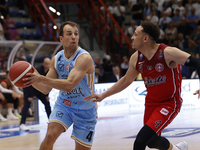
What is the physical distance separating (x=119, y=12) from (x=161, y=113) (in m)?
14.3

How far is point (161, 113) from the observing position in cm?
462

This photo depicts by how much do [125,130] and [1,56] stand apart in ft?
20.5

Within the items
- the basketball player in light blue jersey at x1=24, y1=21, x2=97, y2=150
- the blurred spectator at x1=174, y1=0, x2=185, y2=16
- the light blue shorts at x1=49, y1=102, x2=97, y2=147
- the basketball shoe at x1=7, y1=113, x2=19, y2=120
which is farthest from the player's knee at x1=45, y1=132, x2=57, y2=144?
the blurred spectator at x1=174, y1=0, x2=185, y2=16

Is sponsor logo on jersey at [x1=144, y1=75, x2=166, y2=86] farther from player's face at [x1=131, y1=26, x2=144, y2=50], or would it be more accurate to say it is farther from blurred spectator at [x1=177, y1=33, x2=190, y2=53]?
blurred spectator at [x1=177, y1=33, x2=190, y2=53]

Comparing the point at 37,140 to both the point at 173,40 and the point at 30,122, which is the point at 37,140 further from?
the point at 173,40

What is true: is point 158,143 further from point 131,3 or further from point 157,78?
point 131,3

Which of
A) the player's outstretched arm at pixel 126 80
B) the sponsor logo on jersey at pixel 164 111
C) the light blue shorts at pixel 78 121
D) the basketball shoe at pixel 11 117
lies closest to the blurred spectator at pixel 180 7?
the basketball shoe at pixel 11 117

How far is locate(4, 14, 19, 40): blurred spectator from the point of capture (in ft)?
51.6

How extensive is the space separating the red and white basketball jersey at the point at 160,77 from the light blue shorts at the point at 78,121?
884 mm

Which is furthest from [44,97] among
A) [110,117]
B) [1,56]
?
[1,56]

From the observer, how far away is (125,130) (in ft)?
31.2

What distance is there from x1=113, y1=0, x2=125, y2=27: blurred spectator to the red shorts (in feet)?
45.5

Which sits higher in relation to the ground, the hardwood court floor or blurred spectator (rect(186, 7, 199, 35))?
blurred spectator (rect(186, 7, 199, 35))

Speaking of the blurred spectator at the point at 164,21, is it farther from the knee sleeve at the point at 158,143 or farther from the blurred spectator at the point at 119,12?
the knee sleeve at the point at 158,143
